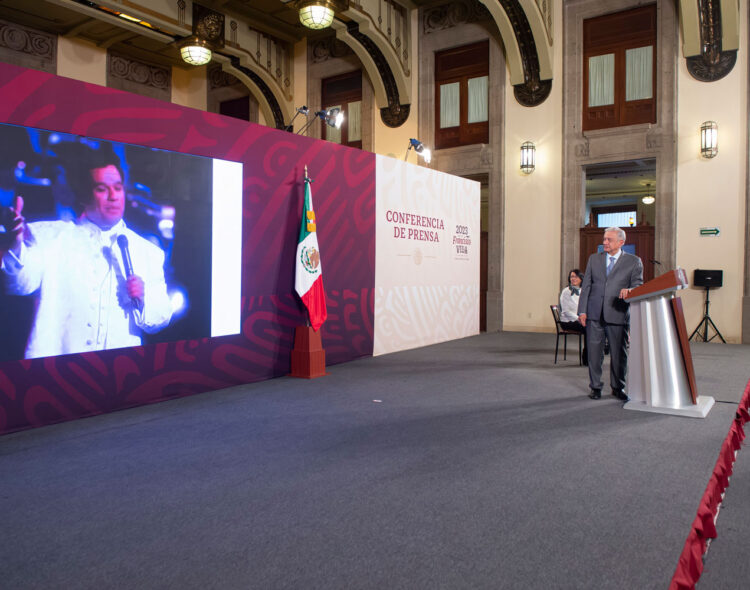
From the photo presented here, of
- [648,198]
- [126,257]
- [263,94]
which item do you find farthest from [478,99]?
[126,257]

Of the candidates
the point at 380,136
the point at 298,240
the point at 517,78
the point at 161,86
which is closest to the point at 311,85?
the point at 380,136

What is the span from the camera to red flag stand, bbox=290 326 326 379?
630 centimetres

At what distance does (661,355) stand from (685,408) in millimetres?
443

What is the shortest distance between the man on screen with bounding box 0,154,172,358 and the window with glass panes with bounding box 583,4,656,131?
8.63 metres

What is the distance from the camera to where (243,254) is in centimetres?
592

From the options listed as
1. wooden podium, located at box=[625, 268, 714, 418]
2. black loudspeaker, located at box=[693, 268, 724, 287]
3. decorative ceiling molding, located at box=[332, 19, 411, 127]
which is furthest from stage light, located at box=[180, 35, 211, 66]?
black loudspeaker, located at box=[693, 268, 724, 287]

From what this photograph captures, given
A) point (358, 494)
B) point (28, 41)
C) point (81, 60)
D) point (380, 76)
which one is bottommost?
point (358, 494)

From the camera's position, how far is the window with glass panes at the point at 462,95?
11.8 m

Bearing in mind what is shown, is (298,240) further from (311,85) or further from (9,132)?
(311,85)

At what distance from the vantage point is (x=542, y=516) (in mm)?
2680

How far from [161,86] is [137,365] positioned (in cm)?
1132

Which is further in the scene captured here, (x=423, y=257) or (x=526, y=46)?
(x=526, y=46)

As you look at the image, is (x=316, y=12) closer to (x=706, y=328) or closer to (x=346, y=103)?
(x=346, y=103)

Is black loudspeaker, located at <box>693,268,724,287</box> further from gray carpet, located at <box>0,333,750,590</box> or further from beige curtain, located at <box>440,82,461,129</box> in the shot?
gray carpet, located at <box>0,333,750,590</box>
